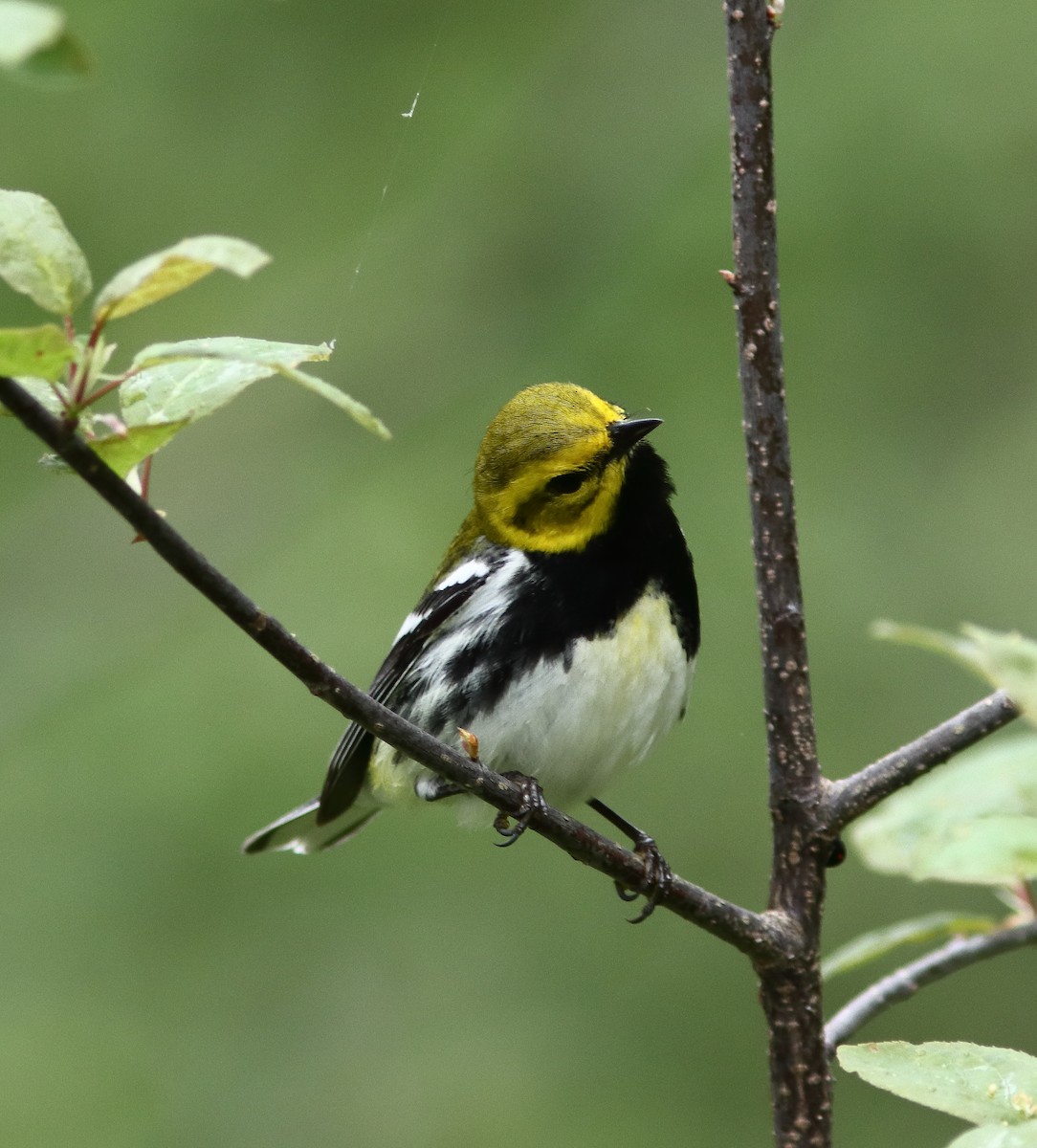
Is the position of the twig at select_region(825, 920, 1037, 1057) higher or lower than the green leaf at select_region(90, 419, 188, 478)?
lower

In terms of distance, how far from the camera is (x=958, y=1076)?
1374 mm

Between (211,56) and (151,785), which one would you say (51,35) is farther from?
(151,785)

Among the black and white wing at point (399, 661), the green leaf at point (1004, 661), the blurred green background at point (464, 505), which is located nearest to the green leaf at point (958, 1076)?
the green leaf at point (1004, 661)

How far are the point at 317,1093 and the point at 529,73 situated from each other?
11.1ft

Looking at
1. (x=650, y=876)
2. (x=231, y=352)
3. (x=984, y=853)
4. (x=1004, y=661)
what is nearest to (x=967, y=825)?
(x=984, y=853)

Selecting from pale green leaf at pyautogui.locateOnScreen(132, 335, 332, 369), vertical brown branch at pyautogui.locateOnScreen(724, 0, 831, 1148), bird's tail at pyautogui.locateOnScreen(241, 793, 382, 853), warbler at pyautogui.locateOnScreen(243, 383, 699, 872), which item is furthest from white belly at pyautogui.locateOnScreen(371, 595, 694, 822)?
pale green leaf at pyautogui.locateOnScreen(132, 335, 332, 369)

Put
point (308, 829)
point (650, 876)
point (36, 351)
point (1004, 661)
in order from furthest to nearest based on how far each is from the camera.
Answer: point (308, 829)
point (650, 876)
point (36, 351)
point (1004, 661)

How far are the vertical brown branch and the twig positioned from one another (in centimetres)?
10

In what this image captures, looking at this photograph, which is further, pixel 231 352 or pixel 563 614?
pixel 563 614

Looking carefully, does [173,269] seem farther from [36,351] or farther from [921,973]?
[921,973]

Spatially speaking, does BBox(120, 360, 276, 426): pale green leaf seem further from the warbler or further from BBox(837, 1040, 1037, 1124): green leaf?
the warbler

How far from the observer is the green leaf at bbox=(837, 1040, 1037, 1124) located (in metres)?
1.32

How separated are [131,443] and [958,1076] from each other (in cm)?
92

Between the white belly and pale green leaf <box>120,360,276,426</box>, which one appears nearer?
pale green leaf <box>120,360,276,426</box>
